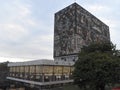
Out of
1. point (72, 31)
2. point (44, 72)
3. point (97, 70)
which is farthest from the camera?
point (72, 31)

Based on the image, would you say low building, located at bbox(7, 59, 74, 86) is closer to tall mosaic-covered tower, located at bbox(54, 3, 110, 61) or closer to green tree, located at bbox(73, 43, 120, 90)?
green tree, located at bbox(73, 43, 120, 90)

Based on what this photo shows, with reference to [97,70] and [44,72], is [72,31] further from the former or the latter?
[97,70]

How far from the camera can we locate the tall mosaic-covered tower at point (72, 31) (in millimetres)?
73562

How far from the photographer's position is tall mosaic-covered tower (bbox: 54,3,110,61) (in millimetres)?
73562

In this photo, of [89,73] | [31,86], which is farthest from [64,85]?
[89,73]

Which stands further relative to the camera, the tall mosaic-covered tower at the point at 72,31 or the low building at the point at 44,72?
the tall mosaic-covered tower at the point at 72,31

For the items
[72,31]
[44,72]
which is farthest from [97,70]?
[72,31]

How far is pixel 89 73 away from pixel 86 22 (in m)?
52.0

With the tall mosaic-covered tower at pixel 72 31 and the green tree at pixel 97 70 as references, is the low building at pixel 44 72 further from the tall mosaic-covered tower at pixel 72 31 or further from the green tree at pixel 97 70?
the tall mosaic-covered tower at pixel 72 31

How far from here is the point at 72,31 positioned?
7444 centimetres

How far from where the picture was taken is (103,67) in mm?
31266

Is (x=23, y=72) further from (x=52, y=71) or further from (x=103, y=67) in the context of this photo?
(x=103, y=67)

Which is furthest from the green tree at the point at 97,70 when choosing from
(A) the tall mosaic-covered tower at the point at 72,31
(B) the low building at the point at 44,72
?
(A) the tall mosaic-covered tower at the point at 72,31

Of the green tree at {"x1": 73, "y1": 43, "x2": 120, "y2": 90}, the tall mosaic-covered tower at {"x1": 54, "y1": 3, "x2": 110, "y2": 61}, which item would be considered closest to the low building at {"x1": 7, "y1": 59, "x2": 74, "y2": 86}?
the green tree at {"x1": 73, "y1": 43, "x2": 120, "y2": 90}
